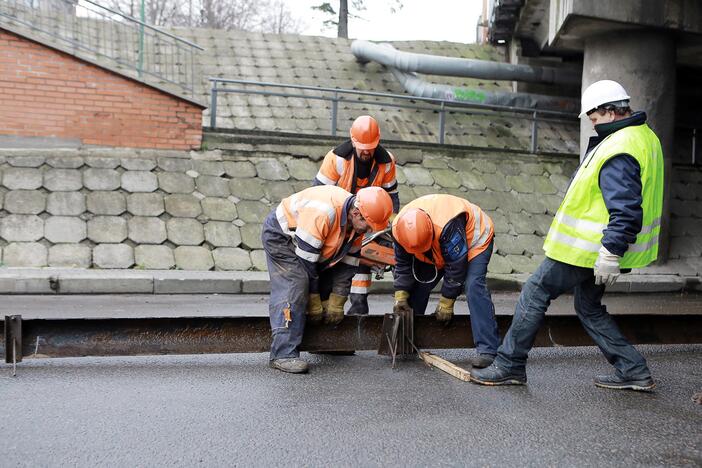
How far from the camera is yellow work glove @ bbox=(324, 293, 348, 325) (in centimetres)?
565

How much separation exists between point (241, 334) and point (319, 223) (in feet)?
3.37

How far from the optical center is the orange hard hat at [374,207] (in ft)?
17.4

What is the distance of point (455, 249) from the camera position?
18.0 ft

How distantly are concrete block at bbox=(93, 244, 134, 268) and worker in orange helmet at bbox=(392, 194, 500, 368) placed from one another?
507 cm

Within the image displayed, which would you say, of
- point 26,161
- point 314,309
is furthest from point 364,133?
point 26,161

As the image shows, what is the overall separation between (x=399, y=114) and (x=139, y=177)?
7.23 meters

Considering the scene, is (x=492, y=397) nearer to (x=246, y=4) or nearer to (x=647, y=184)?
(x=647, y=184)

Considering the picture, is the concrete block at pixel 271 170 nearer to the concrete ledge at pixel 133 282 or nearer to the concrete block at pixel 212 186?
the concrete block at pixel 212 186

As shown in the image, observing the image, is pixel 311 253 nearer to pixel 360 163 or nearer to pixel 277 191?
pixel 360 163

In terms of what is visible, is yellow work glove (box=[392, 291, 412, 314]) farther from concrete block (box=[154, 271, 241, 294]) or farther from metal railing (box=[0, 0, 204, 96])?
metal railing (box=[0, 0, 204, 96])

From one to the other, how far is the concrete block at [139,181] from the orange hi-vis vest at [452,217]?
622 cm

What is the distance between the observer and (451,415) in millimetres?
4438

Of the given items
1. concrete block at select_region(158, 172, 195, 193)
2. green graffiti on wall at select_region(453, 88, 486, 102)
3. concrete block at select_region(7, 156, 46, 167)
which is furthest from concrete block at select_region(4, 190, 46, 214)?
green graffiti on wall at select_region(453, 88, 486, 102)

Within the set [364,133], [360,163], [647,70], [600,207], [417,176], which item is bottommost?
[600,207]
